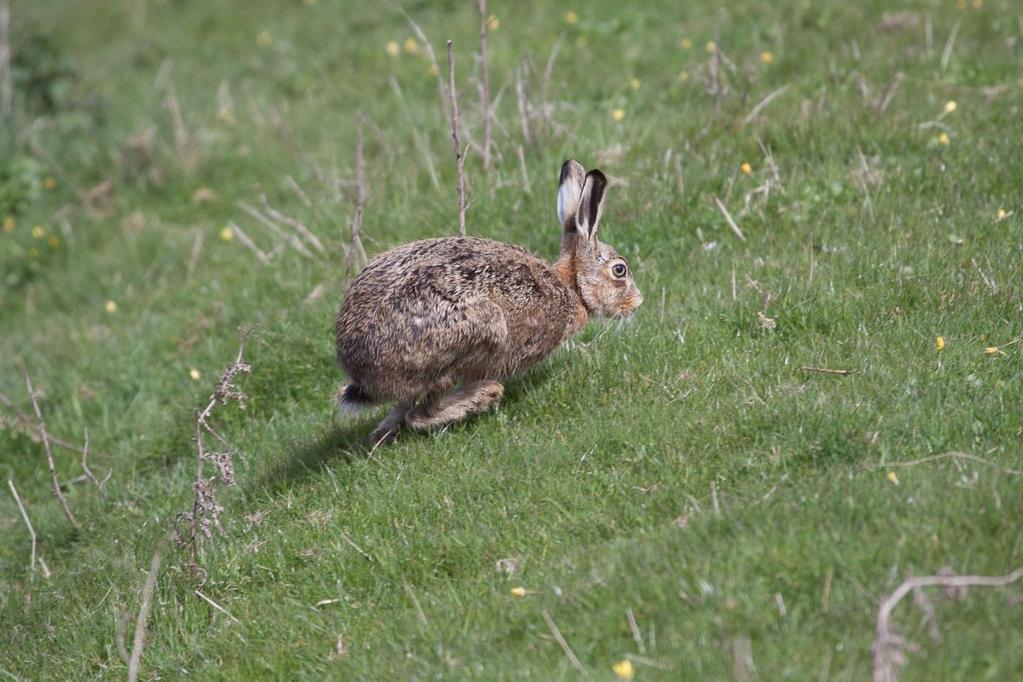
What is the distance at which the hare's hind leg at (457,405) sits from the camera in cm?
699

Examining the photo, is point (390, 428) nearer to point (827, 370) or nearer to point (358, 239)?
point (358, 239)

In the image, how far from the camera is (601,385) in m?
7.05

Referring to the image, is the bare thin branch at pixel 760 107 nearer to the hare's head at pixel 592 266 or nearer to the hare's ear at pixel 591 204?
the hare's head at pixel 592 266

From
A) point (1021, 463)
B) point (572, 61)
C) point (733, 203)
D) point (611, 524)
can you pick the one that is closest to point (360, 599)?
point (611, 524)

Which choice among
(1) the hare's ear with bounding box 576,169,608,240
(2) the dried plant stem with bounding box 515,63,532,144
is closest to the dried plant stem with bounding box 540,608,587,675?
(1) the hare's ear with bounding box 576,169,608,240

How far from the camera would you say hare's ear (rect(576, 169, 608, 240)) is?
7489 mm

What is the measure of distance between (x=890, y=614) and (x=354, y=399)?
11.0 feet

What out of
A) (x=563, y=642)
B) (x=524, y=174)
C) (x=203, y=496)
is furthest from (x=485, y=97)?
(x=563, y=642)

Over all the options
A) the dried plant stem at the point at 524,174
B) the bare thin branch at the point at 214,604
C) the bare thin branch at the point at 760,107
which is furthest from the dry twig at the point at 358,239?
the bare thin branch at the point at 760,107

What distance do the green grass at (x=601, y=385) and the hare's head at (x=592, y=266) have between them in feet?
0.65

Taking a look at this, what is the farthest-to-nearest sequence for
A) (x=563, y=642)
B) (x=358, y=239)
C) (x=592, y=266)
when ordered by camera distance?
(x=358, y=239)
(x=592, y=266)
(x=563, y=642)

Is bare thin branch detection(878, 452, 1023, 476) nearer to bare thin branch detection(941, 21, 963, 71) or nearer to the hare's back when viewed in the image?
the hare's back

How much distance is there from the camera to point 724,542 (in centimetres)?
528

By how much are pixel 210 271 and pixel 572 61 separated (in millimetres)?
4107
